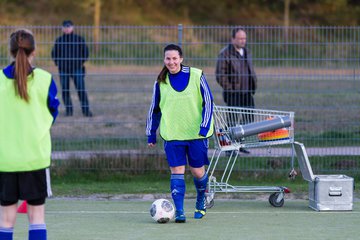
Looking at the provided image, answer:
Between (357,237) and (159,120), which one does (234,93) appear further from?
(357,237)

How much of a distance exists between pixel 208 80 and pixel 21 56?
6.76 m

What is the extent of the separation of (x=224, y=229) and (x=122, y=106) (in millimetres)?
4729

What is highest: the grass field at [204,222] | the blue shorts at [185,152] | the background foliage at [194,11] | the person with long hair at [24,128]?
the background foliage at [194,11]

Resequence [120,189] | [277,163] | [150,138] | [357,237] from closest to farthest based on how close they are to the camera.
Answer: [357,237] → [150,138] → [120,189] → [277,163]

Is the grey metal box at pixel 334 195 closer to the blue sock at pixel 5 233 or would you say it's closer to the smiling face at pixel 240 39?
the smiling face at pixel 240 39

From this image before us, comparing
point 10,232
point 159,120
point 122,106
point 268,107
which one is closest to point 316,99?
point 268,107

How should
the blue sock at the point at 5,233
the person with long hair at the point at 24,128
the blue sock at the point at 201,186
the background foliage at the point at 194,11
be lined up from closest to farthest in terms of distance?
1. the person with long hair at the point at 24,128
2. the blue sock at the point at 5,233
3. the blue sock at the point at 201,186
4. the background foliage at the point at 194,11

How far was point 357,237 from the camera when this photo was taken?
30.1 ft

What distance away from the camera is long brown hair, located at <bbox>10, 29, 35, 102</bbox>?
7.09 metres

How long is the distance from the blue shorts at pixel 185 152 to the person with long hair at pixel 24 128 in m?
2.96

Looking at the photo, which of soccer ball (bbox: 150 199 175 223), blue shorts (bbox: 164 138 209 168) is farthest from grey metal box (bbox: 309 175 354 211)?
soccer ball (bbox: 150 199 175 223)

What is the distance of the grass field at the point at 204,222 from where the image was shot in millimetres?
9289

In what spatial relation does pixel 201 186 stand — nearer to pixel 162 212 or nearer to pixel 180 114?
pixel 162 212

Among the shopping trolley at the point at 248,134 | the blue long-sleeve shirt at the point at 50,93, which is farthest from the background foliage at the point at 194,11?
the blue long-sleeve shirt at the point at 50,93
